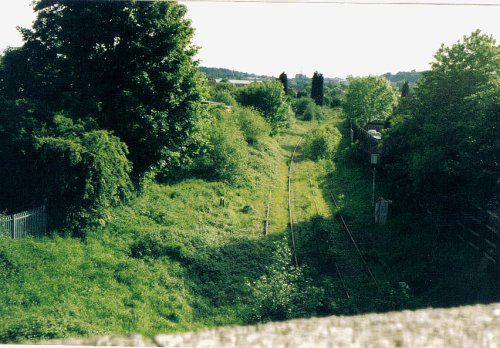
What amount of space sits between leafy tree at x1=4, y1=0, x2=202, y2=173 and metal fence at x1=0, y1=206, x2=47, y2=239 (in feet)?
14.8

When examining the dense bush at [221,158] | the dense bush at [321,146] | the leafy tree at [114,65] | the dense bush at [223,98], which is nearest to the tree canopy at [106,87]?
the leafy tree at [114,65]

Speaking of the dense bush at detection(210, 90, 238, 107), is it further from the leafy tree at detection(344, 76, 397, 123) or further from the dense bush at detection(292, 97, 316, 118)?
the dense bush at detection(292, 97, 316, 118)

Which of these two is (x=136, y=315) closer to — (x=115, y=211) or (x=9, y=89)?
(x=115, y=211)

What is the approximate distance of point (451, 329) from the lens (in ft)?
18.6

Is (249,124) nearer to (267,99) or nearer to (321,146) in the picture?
(321,146)

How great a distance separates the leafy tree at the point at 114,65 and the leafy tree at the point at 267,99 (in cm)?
2295

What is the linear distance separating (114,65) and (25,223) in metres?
7.76

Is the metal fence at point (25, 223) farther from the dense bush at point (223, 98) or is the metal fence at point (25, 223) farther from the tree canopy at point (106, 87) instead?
the dense bush at point (223, 98)

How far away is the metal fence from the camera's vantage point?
1151cm

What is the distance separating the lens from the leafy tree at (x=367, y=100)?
155 ft

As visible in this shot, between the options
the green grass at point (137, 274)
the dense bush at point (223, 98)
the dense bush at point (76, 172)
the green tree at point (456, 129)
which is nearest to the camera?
the green grass at point (137, 274)

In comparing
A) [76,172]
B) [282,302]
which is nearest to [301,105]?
[76,172]

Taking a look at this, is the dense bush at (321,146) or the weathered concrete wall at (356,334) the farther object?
the dense bush at (321,146)

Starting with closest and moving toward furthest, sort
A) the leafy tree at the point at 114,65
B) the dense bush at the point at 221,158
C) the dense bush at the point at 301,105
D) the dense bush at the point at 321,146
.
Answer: the leafy tree at the point at 114,65 < the dense bush at the point at 221,158 < the dense bush at the point at 321,146 < the dense bush at the point at 301,105
